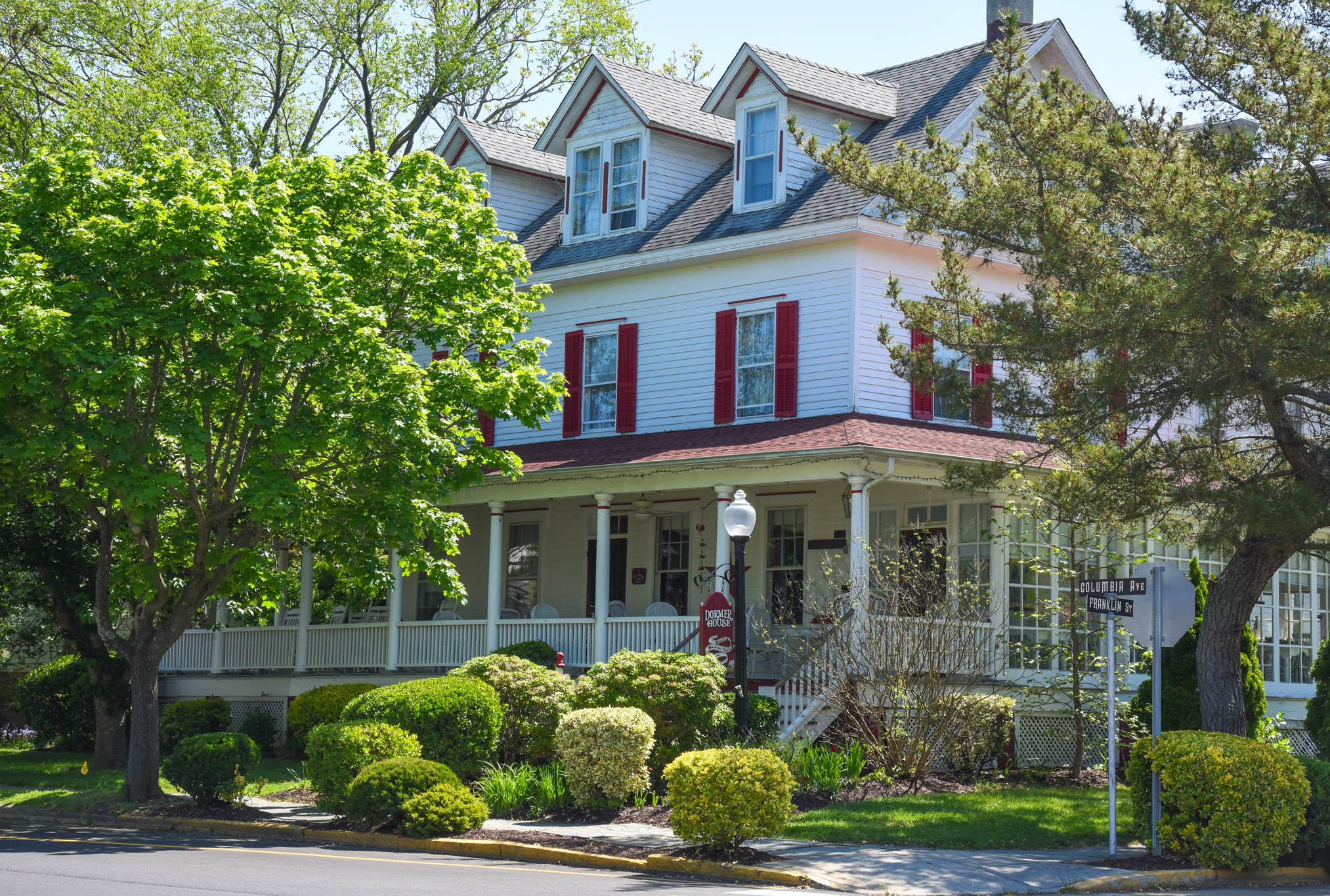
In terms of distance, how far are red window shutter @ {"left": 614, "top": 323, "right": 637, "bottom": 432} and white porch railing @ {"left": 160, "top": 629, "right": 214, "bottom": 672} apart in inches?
363

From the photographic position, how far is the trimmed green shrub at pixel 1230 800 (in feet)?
40.2

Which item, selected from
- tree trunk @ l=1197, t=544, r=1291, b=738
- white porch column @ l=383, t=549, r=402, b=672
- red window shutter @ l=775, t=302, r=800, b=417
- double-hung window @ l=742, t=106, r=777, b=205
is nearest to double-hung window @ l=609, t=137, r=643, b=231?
double-hung window @ l=742, t=106, r=777, b=205

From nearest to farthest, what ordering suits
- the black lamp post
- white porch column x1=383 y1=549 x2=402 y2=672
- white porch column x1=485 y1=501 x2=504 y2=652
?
the black lamp post, white porch column x1=485 y1=501 x2=504 y2=652, white porch column x1=383 y1=549 x2=402 y2=672

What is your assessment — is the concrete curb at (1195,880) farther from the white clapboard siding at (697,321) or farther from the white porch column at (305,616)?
the white porch column at (305,616)

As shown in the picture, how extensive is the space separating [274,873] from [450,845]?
243 centimetres

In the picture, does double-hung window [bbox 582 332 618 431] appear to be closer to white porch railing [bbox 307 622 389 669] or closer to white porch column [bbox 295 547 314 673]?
white porch railing [bbox 307 622 389 669]

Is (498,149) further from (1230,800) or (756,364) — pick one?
(1230,800)

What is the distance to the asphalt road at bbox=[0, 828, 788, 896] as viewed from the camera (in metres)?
10.7

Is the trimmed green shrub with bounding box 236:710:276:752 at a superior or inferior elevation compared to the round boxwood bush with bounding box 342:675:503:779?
inferior

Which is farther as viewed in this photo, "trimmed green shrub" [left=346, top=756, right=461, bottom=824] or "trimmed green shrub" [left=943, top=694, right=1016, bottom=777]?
"trimmed green shrub" [left=943, top=694, right=1016, bottom=777]

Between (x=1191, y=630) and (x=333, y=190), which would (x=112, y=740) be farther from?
(x=1191, y=630)

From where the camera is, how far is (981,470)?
15641 mm

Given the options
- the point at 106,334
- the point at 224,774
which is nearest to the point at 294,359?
→ the point at 106,334

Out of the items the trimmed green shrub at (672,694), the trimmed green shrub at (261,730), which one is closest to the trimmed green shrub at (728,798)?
the trimmed green shrub at (672,694)
